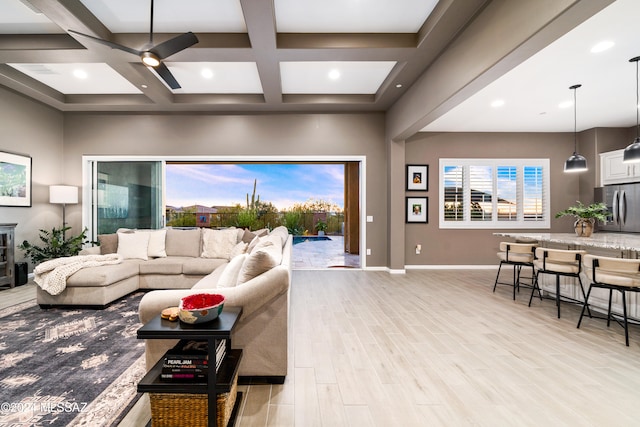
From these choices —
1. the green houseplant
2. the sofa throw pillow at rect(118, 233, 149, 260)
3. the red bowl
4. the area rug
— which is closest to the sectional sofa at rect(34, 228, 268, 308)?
the sofa throw pillow at rect(118, 233, 149, 260)

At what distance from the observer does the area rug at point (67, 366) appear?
5.64 ft

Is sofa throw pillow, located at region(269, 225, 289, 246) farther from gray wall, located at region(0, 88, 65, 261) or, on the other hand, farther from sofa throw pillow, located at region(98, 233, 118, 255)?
gray wall, located at region(0, 88, 65, 261)

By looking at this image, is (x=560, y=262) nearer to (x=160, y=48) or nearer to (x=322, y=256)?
(x=160, y=48)

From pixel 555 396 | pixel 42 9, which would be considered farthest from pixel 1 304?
pixel 555 396

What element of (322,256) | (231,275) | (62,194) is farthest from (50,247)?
(322,256)

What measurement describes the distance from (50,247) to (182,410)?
5.27 meters

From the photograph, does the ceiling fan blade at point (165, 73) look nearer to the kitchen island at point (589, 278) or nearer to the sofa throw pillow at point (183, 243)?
the sofa throw pillow at point (183, 243)

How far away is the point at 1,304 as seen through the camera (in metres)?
3.69

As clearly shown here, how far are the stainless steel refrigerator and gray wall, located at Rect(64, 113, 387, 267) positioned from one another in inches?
163

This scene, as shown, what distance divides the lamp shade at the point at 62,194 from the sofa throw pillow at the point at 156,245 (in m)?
2.03

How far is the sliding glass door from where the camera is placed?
5898 millimetres

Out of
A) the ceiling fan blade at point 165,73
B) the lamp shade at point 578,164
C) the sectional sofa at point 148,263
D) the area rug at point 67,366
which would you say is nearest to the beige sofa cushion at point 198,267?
the sectional sofa at point 148,263

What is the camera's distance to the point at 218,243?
4645 mm

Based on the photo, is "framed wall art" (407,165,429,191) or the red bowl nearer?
the red bowl
